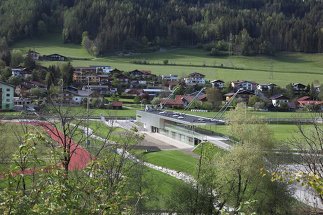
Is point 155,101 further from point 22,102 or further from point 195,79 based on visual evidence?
point 22,102

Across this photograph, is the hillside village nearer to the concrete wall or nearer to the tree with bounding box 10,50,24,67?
the concrete wall

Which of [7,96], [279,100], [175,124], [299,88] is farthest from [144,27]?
[175,124]

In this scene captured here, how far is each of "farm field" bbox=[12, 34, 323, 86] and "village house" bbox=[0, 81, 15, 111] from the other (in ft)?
93.3

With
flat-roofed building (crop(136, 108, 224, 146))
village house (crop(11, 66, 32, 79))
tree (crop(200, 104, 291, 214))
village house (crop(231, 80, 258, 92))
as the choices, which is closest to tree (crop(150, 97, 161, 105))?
flat-roofed building (crop(136, 108, 224, 146))

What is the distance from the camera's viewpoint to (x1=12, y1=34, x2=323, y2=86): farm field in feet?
285

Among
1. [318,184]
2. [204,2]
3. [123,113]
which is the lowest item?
[123,113]

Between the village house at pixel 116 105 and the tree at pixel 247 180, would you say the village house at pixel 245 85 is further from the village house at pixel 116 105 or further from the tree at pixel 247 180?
the tree at pixel 247 180

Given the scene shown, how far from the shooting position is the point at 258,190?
20031 millimetres

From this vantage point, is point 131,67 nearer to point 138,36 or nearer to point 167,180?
point 138,36

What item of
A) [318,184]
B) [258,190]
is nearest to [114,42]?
[258,190]

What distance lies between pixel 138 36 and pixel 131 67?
32.4 m

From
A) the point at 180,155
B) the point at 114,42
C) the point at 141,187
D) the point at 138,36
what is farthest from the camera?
the point at 138,36

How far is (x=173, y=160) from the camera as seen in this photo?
3212cm

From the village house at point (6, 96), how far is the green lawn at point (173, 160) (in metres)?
28.2
